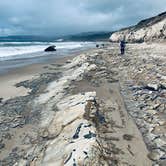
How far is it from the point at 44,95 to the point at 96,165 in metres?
7.96

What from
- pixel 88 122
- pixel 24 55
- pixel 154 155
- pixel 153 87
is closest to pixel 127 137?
pixel 154 155

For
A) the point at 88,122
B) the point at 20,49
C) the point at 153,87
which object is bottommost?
the point at 20,49

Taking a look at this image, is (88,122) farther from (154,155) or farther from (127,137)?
(154,155)

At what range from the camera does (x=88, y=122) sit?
25.9 feet

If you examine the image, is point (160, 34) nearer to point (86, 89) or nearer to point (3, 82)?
point (3, 82)

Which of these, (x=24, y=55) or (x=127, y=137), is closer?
(x=127, y=137)

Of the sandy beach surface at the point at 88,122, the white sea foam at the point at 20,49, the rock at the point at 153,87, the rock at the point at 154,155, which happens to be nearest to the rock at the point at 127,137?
the sandy beach surface at the point at 88,122

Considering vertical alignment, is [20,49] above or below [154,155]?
below

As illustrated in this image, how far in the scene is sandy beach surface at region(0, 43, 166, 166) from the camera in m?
6.75

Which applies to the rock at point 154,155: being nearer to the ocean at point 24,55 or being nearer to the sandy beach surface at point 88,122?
the sandy beach surface at point 88,122

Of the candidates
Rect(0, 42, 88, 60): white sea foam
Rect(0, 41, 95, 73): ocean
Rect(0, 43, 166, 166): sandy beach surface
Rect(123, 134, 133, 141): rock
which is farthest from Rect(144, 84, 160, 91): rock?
Rect(0, 42, 88, 60): white sea foam

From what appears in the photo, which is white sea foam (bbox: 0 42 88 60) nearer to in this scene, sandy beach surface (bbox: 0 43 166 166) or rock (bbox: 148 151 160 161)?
sandy beach surface (bbox: 0 43 166 166)

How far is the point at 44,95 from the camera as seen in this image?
13.5m

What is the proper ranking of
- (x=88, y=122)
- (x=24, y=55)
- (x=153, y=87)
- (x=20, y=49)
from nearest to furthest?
(x=88, y=122) < (x=153, y=87) < (x=24, y=55) < (x=20, y=49)
